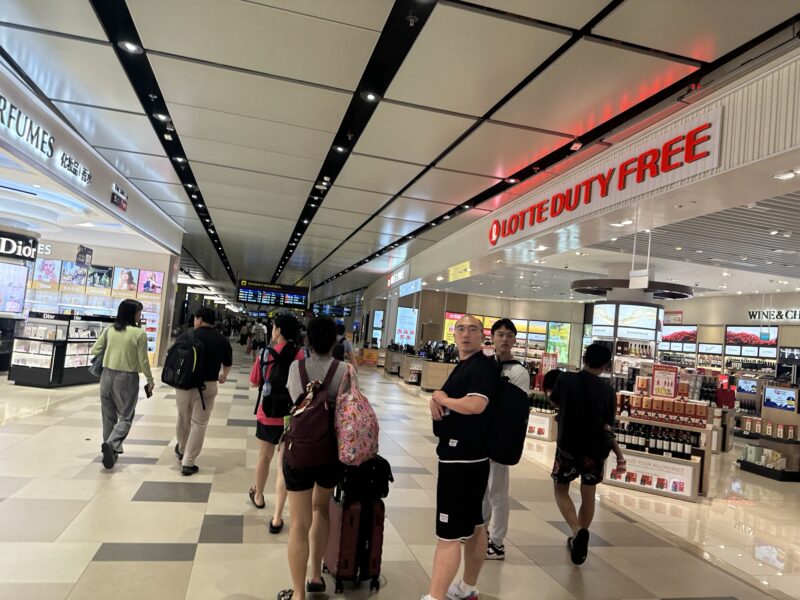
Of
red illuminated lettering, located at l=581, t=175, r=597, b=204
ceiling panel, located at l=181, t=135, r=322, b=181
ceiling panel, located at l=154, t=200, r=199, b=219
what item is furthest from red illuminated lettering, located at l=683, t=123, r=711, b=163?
ceiling panel, located at l=154, t=200, r=199, b=219

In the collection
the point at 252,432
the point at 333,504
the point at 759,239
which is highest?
the point at 759,239

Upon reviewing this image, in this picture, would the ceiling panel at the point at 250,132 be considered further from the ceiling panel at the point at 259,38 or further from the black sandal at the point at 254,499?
the black sandal at the point at 254,499

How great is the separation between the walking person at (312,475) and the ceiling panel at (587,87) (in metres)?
2.80

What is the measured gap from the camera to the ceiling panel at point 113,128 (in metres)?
6.10

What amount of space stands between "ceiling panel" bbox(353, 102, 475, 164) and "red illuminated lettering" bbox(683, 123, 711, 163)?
6.29 ft

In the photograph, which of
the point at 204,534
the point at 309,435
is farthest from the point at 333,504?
the point at 204,534

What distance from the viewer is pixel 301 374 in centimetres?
282

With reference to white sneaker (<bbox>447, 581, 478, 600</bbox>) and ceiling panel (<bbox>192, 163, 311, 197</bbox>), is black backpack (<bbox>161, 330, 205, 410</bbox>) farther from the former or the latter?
ceiling panel (<bbox>192, 163, 311, 197</bbox>)

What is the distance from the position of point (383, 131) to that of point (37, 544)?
4571 mm

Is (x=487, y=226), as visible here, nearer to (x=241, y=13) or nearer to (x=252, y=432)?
(x=252, y=432)

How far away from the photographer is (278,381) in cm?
381

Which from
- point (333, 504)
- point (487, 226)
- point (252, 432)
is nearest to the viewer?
point (333, 504)

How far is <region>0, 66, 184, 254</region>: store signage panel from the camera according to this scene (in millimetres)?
5379

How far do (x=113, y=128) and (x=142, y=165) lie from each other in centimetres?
169
